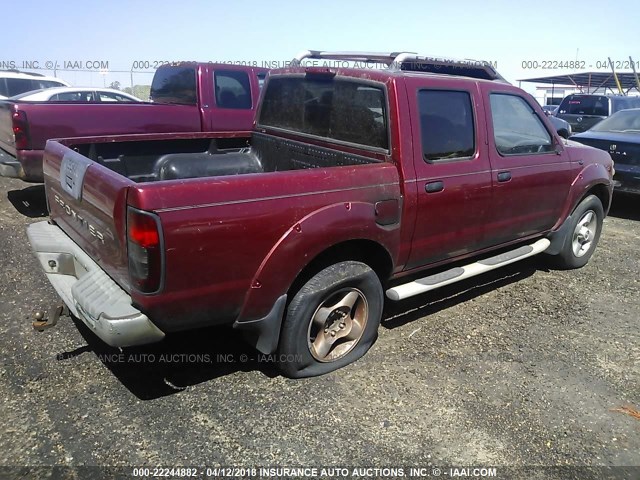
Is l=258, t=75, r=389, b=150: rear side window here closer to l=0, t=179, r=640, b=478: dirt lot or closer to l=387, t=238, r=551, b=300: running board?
l=387, t=238, r=551, b=300: running board

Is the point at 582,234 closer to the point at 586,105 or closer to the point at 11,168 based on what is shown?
the point at 11,168

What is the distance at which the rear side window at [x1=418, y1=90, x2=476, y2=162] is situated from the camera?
342 cm

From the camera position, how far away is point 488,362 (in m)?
3.46

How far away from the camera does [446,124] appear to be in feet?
11.7

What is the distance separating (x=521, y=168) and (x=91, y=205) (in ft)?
10.1

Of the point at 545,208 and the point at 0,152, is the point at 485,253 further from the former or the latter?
the point at 0,152

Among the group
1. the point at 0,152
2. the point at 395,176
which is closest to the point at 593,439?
the point at 395,176

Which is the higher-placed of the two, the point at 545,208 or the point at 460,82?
the point at 460,82

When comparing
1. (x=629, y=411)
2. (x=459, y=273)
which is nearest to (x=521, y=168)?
(x=459, y=273)

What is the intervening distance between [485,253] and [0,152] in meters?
5.71

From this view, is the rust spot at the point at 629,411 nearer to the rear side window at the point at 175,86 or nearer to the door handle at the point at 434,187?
the door handle at the point at 434,187

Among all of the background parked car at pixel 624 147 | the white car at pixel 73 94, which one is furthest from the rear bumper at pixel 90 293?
the background parked car at pixel 624 147

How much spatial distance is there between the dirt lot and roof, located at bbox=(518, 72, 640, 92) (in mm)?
23663

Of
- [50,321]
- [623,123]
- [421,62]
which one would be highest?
[421,62]
